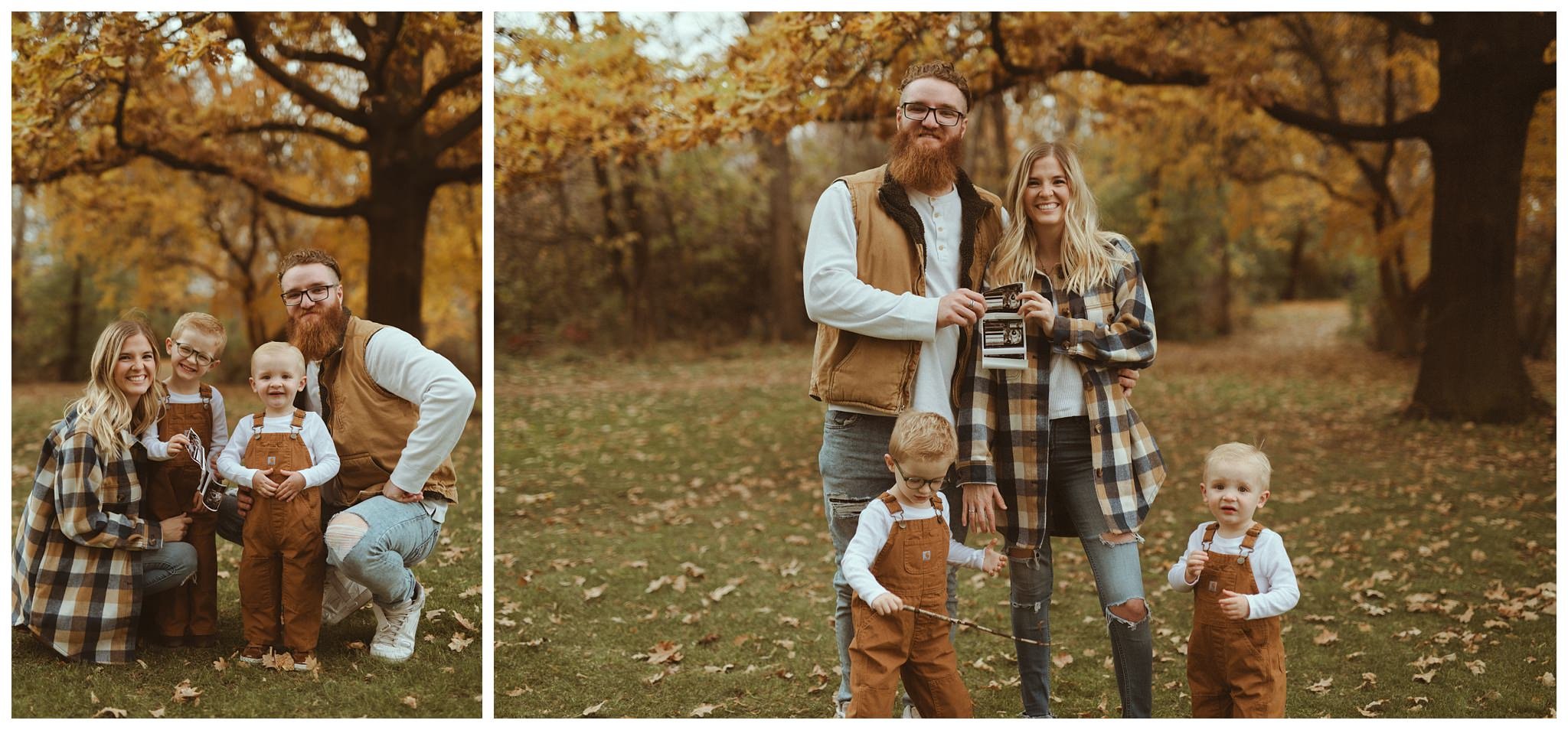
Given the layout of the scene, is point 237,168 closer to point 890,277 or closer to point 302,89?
point 302,89

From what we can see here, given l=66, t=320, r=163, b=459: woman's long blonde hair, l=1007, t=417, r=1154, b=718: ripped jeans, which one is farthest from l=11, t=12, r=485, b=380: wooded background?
l=1007, t=417, r=1154, b=718: ripped jeans

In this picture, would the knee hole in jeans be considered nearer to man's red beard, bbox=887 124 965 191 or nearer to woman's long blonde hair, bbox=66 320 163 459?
woman's long blonde hair, bbox=66 320 163 459

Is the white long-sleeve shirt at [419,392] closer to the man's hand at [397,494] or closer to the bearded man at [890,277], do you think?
the man's hand at [397,494]

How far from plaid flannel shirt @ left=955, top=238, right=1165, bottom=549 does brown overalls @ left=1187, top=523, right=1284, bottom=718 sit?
0.23 meters

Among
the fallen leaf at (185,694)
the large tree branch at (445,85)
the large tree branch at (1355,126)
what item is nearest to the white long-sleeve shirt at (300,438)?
the fallen leaf at (185,694)

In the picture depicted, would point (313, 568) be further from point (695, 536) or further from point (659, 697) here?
point (695, 536)

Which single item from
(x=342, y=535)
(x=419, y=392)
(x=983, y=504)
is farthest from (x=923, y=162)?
(x=342, y=535)

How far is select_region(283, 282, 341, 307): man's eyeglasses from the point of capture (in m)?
3.27

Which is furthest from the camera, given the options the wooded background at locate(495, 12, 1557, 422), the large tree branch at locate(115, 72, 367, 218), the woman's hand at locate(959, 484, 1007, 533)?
the large tree branch at locate(115, 72, 367, 218)

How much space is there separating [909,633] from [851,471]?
0.43 meters

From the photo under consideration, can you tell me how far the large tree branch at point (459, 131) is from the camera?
741cm

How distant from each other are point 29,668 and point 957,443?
2736 mm

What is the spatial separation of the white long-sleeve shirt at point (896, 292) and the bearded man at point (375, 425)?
3.85 feet
